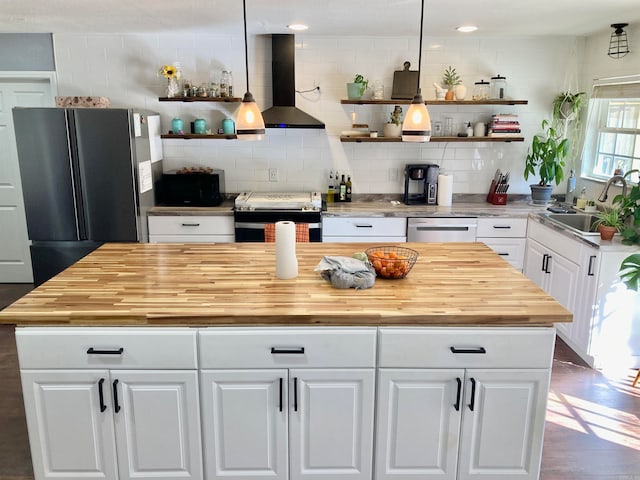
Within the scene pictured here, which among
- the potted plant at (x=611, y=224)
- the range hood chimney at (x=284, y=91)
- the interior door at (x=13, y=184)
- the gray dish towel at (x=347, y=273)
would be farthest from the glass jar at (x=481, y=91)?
the interior door at (x=13, y=184)

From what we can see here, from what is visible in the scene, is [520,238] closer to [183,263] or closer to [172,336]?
[183,263]

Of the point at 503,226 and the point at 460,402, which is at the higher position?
the point at 503,226

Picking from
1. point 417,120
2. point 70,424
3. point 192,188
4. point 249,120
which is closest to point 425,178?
point 192,188

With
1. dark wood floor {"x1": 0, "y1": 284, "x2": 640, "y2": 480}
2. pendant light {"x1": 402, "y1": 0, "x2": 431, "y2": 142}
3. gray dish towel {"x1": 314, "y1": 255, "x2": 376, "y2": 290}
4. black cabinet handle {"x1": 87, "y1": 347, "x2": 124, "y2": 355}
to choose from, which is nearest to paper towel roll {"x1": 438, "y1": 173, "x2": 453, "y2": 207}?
dark wood floor {"x1": 0, "y1": 284, "x2": 640, "y2": 480}

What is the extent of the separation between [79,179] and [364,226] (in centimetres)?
234

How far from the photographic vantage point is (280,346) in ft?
6.54

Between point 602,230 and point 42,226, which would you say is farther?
point 42,226

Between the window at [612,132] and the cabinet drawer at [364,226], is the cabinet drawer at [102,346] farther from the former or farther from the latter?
the window at [612,132]

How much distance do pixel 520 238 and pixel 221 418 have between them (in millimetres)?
3136

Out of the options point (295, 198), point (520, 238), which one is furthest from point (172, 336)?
point (520, 238)

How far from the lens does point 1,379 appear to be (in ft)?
10.5

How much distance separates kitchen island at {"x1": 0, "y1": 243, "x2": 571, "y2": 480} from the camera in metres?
1.98

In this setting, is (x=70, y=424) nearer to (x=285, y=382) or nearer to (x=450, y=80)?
(x=285, y=382)

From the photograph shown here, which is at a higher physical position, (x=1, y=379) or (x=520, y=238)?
(x=520, y=238)
